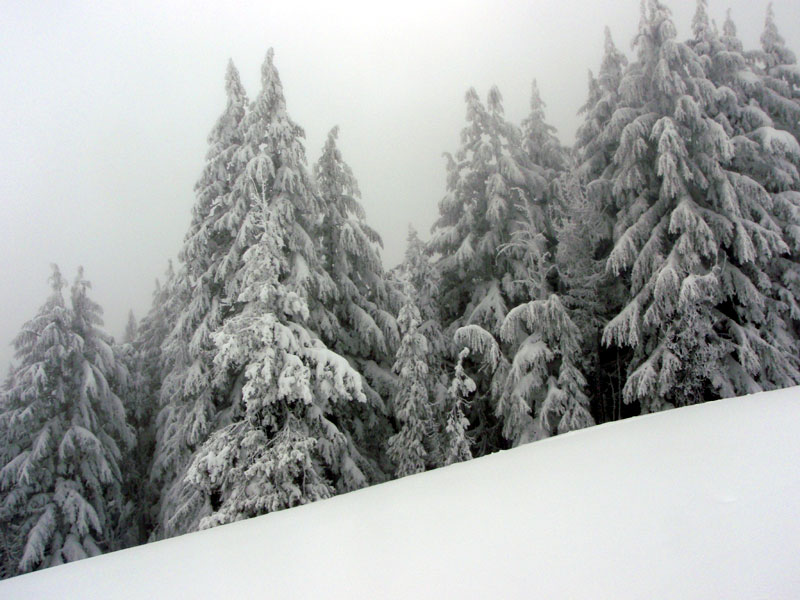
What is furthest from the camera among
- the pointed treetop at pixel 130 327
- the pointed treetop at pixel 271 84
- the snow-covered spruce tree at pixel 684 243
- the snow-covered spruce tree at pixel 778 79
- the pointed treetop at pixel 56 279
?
the pointed treetop at pixel 130 327

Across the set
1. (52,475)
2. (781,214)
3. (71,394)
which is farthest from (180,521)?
(781,214)

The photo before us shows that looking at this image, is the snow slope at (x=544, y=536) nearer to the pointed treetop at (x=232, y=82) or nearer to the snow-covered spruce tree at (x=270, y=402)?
the snow-covered spruce tree at (x=270, y=402)

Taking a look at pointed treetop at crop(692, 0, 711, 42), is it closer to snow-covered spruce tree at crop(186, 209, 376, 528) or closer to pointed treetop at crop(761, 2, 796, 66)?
pointed treetop at crop(761, 2, 796, 66)

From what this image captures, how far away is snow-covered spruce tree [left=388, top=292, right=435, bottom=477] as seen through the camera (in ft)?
40.8

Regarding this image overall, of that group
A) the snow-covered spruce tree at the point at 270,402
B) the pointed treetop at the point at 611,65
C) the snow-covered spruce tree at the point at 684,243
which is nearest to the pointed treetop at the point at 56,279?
the snow-covered spruce tree at the point at 270,402

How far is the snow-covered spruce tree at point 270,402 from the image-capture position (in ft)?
29.8

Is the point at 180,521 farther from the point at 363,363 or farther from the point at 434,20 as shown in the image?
the point at 434,20

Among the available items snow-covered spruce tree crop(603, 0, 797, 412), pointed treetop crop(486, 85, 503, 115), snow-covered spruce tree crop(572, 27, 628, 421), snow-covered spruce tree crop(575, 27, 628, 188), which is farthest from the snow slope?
pointed treetop crop(486, 85, 503, 115)

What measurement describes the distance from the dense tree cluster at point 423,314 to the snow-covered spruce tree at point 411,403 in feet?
0.21

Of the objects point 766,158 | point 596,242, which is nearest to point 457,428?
point 596,242

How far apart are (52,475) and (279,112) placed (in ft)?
40.5

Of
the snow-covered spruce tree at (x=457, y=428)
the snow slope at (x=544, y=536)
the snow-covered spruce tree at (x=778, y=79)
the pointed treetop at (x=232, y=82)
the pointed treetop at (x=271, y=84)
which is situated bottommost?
the snow slope at (x=544, y=536)

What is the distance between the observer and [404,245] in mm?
16359

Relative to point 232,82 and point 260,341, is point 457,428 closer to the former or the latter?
point 260,341
